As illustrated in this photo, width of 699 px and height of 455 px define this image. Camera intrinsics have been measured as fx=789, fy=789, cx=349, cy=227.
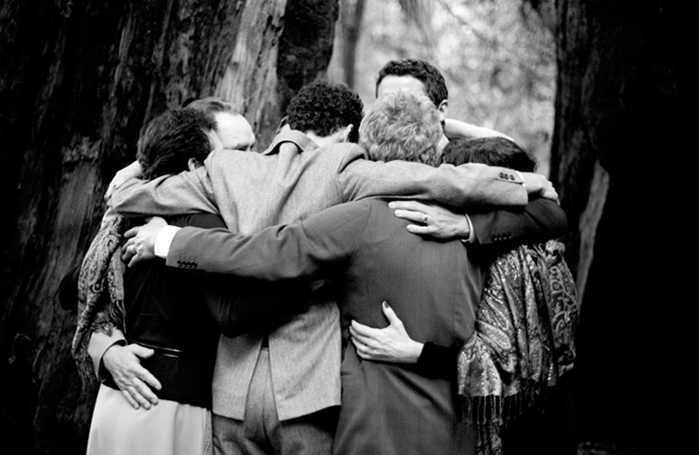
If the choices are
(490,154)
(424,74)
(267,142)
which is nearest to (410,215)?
(490,154)

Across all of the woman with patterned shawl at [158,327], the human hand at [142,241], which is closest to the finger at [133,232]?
the human hand at [142,241]

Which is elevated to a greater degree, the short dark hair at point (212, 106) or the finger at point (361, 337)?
the short dark hair at point (212, 106)

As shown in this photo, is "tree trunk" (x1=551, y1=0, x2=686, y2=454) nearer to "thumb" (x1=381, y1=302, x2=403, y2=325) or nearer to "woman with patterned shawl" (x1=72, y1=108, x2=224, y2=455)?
"thumb" (x1=381, y1=302, x2=403, y2=325)

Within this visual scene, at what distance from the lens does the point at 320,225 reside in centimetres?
281

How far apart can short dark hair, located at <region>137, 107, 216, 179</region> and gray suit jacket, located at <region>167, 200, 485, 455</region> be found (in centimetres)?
46

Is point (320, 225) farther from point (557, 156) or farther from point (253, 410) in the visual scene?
point (557, 156)

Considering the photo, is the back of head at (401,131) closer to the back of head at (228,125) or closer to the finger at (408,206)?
the finger at (408,206)

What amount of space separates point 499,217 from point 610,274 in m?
3.68

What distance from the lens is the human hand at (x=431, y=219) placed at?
2.91 meters

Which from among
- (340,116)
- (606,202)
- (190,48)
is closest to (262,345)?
(340,116)

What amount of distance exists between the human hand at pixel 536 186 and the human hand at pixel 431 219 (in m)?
0.42

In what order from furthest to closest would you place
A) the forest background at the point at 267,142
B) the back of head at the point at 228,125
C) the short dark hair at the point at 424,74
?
1. the forest background at the point at 267,142
2. the short dark hair at the point at 424,74
3. the back of head at the point at 228,125

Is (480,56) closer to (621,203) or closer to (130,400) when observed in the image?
(621,203)

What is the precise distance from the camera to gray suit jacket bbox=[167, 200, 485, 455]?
279 cm
